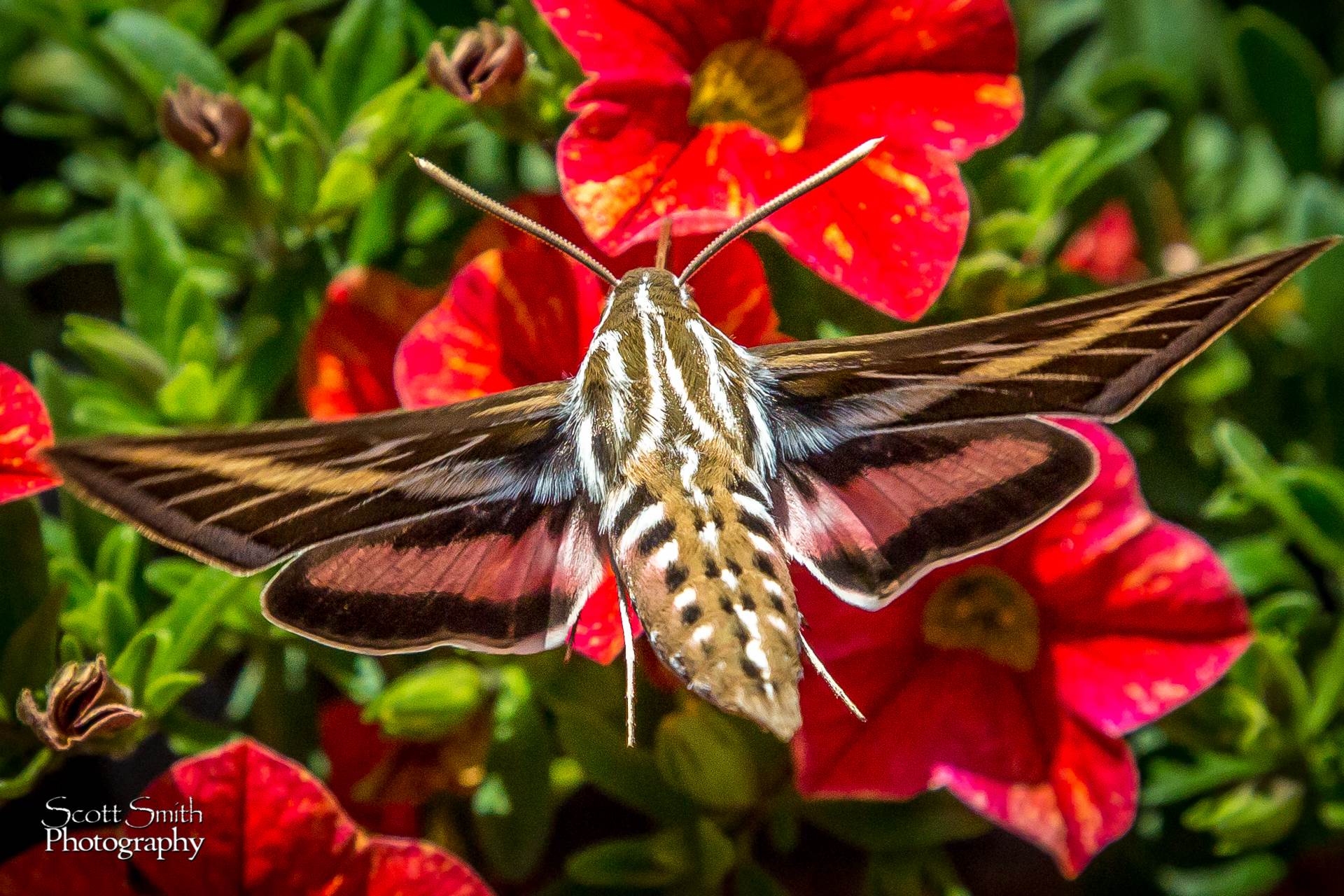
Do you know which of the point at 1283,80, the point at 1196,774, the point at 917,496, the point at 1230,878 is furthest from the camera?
the point at 1283,80

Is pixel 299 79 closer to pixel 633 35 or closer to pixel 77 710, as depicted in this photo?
pixel 633 35

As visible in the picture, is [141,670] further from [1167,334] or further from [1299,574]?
[1299,574]

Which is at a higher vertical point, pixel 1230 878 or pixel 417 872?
pixel 417 872

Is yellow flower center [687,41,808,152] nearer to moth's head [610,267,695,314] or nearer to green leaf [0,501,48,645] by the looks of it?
moth's head [610,267,695,314]

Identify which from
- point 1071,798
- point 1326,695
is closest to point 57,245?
point 1071,798

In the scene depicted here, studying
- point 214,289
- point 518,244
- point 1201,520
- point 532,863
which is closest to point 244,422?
point 214,289
